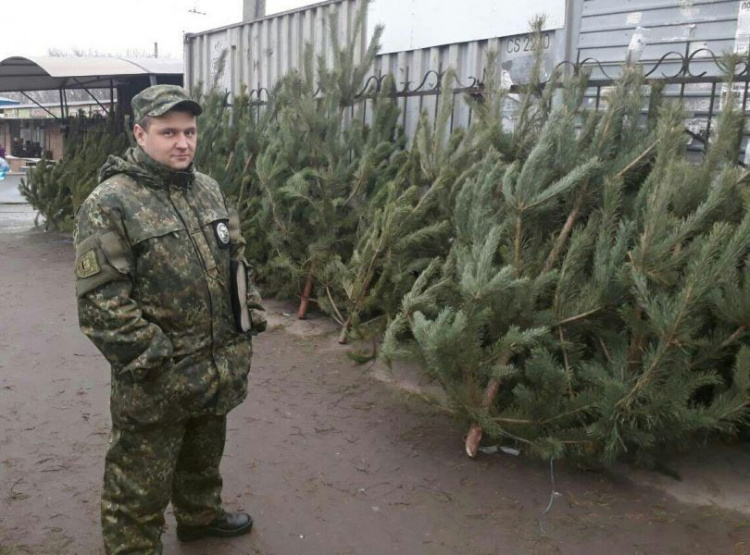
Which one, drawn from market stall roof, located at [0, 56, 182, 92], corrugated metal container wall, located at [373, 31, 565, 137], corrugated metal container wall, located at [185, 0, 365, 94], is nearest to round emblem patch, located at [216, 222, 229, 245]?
corrugated metal container wall, located at [373, 31, 565, 137]

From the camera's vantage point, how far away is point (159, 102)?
2408 mm

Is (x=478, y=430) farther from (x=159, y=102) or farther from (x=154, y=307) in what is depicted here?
(x=159, y=102)

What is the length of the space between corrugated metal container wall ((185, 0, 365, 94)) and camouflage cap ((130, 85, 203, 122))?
4950 millimetres

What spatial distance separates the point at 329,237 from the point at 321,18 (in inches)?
129

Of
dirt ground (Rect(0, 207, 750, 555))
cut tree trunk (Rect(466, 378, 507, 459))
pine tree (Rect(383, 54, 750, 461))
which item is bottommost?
dirt ground (Rect(0, 207, 750, 555))

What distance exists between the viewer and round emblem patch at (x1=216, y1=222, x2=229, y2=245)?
2.60 meters

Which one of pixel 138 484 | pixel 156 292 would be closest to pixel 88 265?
pixel 156 292

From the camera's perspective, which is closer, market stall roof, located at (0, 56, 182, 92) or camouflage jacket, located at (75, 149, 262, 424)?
camouflage jacket, located at (75, 149, 262, 424)

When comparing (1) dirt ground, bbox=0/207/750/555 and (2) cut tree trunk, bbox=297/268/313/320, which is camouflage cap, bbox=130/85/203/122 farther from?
(2) cut tree trunk, bbox=297/268/313/320

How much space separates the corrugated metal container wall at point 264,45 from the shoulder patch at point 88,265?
5381mm

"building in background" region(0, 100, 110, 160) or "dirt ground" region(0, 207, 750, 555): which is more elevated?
"building in background" region(0, 100, 110, 160)

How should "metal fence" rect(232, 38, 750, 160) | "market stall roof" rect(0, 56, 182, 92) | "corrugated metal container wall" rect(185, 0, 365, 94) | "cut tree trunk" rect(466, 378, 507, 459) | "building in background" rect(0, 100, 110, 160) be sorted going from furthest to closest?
1. "building in background" rect(0, 100, 110, 160)
2. "market stall roof" rect(0, 56, 182, 92)
3. "corrugated metal container wall" rect(185, 0, 365, 94)
4. "metal fence" rect(232, 38, 750, 160)
5. "cut tree trunk" rect(466, 378, 507, 459)

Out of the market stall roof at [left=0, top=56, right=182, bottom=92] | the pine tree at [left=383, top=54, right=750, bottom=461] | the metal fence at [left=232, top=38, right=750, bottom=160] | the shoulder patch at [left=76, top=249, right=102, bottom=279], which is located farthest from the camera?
the market stall roof at [left=0, top=56, right=182, bottom=92]

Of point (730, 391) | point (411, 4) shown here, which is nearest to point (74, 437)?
point (730, 391)
